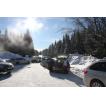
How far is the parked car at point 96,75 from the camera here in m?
3.24

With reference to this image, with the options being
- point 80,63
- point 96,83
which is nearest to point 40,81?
point 96,83

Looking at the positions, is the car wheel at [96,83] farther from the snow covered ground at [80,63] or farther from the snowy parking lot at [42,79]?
the snow covered ground at [80,63]

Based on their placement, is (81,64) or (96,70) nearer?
(96,70)

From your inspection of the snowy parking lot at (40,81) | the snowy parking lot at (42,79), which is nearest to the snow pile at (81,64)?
the snowy parking lot at (42,79)

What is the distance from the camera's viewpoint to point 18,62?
16922 mm

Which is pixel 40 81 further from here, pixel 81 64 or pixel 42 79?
pixel 81 64

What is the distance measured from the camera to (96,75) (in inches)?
135

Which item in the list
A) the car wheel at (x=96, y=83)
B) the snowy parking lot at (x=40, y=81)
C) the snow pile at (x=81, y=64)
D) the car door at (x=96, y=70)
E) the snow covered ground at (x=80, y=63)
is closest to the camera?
the car wheel at (x=96, y=83)

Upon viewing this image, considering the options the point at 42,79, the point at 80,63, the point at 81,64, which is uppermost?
the point at 80,63

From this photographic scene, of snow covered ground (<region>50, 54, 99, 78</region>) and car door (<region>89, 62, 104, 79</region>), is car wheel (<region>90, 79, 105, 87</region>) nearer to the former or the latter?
car door (<region>89, 62, 104, 79</region>)

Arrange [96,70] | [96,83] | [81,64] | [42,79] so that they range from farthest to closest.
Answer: [81,64]
[42,79]
[96,70]
[96,83]

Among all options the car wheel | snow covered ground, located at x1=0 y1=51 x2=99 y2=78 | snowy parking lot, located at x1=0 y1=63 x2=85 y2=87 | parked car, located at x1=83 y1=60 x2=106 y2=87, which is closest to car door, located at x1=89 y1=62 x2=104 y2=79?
parked car, located at x1=83 y1=60 x2=106 y2=87
